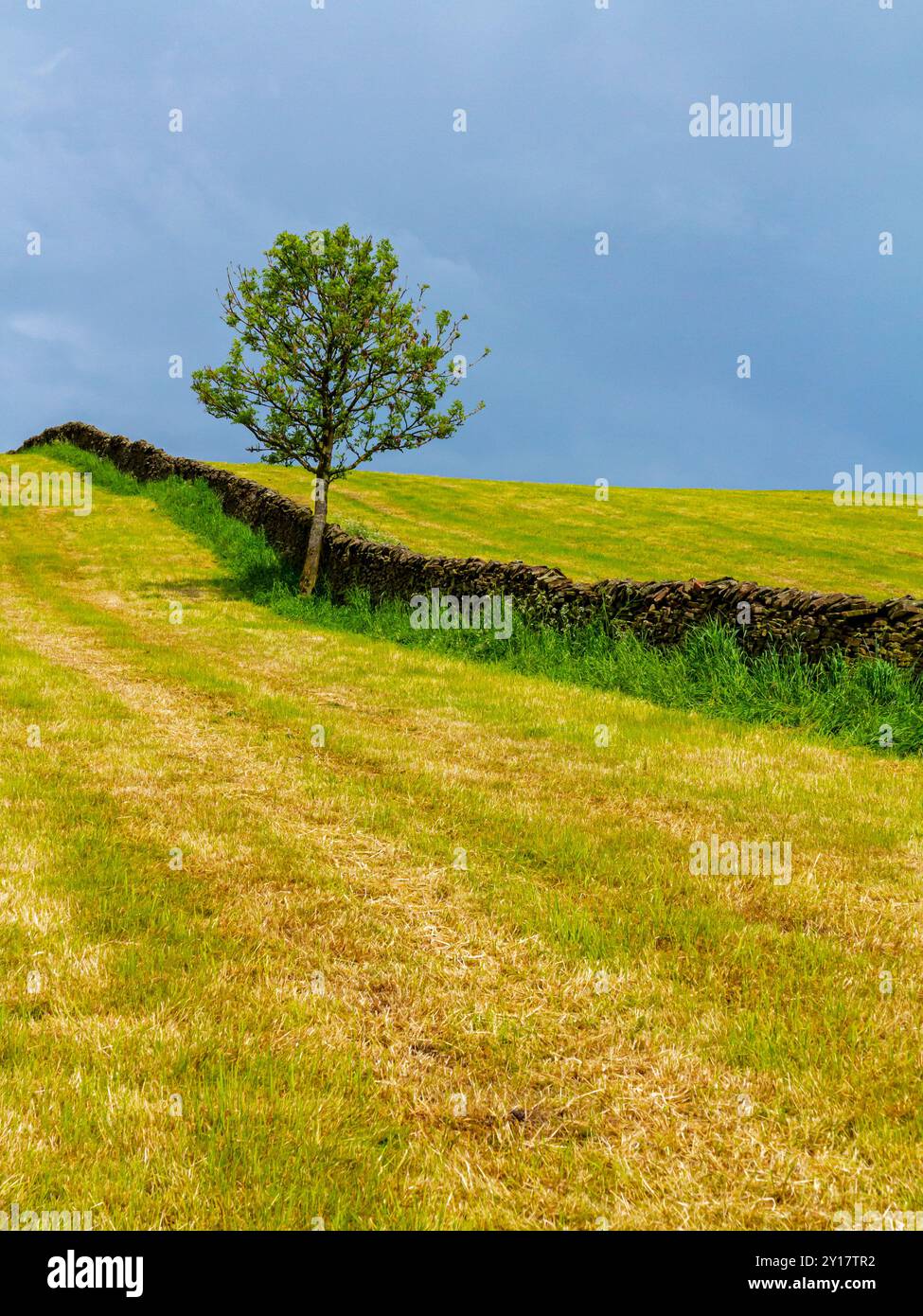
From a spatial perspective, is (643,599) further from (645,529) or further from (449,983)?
(645,529)

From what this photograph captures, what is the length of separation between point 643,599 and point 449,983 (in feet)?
30.8

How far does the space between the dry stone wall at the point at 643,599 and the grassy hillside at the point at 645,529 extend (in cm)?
853

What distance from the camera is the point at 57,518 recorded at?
1118 inches

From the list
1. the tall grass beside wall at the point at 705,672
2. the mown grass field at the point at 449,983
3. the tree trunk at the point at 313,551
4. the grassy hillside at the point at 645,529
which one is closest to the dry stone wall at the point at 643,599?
the tall grass beside wall at the point at 705,672

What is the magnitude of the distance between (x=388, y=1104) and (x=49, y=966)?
191cm

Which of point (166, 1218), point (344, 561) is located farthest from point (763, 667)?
point (344, 561)

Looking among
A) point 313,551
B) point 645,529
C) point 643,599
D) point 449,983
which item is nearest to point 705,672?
point 643,599

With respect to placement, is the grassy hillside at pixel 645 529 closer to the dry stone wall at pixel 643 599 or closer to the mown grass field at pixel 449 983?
the dry stone wall at pixel 643 599

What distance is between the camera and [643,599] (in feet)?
41.2

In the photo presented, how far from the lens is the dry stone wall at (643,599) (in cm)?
1006

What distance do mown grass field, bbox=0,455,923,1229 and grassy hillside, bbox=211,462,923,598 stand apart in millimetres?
18491

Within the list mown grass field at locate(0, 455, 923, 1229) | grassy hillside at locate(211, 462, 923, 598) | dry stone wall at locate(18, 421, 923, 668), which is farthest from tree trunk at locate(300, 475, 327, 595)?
mown grass field at locate(0, 455, 923, 1229)

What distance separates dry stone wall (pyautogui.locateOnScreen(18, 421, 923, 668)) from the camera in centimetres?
1006

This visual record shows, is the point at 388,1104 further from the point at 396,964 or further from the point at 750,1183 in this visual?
the point at 750,1183
